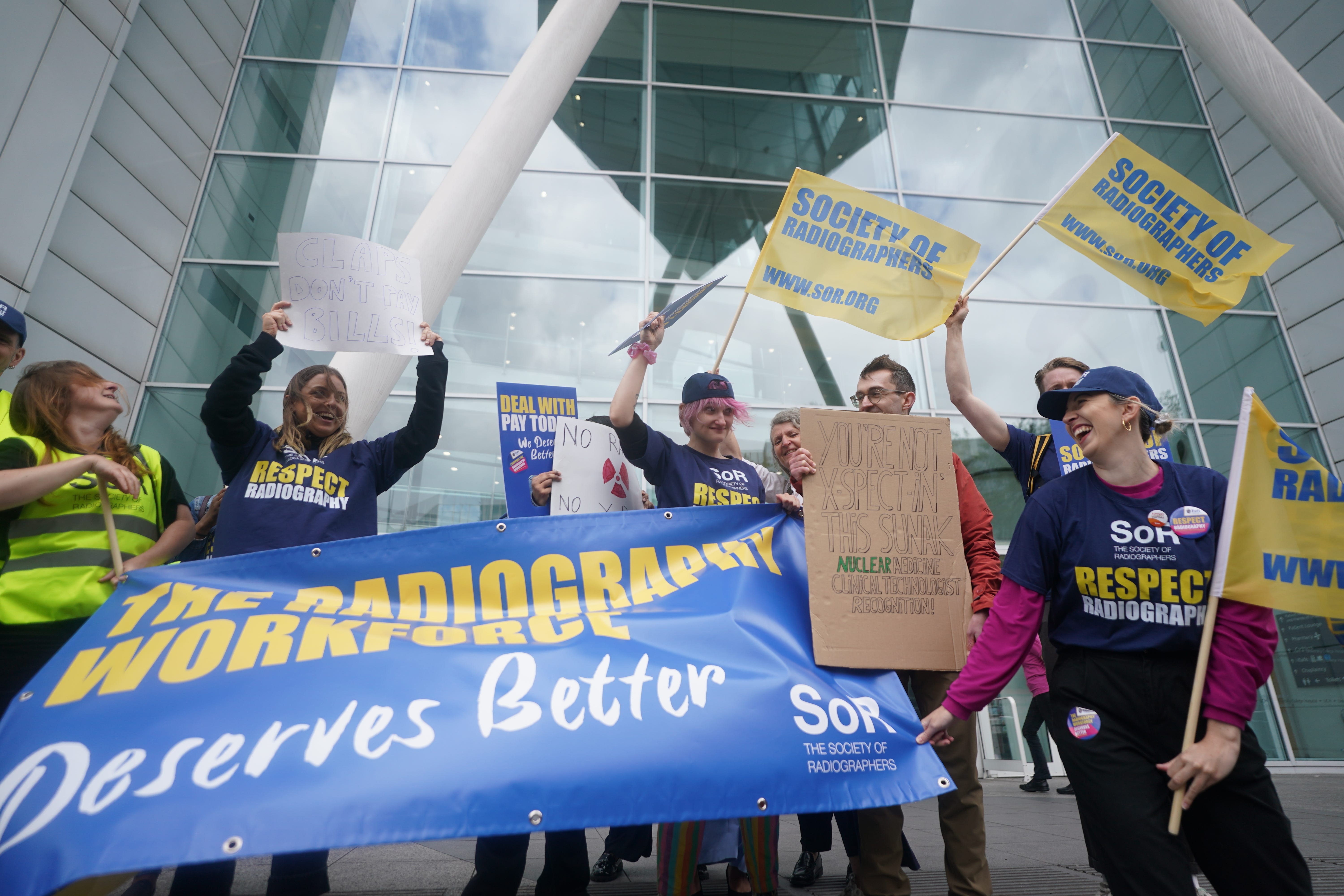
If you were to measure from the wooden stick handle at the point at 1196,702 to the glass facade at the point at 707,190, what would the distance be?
6845 millimetres

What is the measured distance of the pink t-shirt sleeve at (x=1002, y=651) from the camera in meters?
2.04

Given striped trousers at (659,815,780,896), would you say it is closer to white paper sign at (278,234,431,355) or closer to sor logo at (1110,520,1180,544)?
sor logo at (1110,520,1180,544)

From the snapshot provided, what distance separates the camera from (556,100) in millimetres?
Answer: 7461

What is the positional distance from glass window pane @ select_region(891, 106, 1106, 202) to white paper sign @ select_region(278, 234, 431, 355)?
30.7 feet

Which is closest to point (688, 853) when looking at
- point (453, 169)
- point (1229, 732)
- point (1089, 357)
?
point (1229, 732)

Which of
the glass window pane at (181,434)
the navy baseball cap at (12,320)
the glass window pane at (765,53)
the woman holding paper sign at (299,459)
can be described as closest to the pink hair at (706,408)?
the woman holding paper sign at (299,459)

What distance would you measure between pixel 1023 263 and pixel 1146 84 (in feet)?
14.7

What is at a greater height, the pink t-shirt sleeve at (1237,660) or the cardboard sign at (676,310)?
the cardboard sign at (676,310)

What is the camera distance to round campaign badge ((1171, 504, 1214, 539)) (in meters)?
1.93

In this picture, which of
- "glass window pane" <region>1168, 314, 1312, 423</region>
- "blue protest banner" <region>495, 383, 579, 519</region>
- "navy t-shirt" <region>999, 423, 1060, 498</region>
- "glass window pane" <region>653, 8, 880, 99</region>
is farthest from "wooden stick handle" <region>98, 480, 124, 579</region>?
"glass window pane" <region>1168, 314, 1312, 423</region>

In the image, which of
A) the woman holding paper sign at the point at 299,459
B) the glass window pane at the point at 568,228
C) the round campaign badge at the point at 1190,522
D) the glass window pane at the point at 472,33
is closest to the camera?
the round campaign badge at the point at 1190,522

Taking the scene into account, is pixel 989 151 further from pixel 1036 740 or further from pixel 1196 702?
pixel 1196 702

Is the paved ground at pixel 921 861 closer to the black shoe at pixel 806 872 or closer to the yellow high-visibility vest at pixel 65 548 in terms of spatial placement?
the black shoe at pixel 806 872

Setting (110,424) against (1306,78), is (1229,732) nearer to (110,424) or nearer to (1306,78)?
(110,424)
